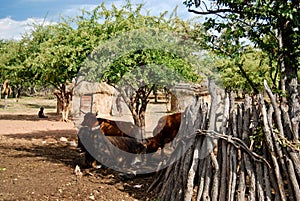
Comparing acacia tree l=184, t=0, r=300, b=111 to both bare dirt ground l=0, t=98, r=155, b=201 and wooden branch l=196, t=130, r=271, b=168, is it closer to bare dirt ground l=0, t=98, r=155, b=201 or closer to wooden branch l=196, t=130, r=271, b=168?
wooden branch l=196, t=130, r=271, b=168

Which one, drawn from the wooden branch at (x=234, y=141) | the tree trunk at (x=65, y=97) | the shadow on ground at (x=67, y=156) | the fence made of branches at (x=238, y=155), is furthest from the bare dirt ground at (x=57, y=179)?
the tree trunk at (x=65, y=97)

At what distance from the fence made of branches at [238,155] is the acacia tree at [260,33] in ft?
2.30

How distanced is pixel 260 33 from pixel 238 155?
6.43 ft

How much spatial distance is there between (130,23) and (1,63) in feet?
54.9

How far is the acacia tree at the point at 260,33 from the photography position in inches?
191

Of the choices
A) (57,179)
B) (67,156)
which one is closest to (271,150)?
(57,179)

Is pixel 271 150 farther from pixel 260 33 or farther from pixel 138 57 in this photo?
pixel 138 57

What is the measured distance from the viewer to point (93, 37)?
27.3 feet

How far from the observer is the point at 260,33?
5.28 metres

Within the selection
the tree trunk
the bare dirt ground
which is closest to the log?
the bare dirt ground

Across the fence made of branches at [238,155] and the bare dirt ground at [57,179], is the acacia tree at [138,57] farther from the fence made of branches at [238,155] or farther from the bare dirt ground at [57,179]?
the fence made of branches at [238,155]

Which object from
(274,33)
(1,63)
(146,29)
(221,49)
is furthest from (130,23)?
(1,63)

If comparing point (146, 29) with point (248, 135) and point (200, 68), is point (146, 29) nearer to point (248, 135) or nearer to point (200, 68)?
point (200, 68)

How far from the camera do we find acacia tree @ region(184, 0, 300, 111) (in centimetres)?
486
